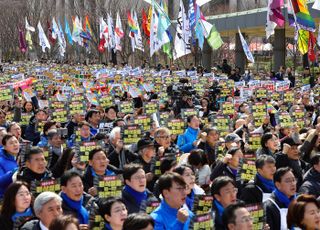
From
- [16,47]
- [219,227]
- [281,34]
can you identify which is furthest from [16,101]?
[16,47]

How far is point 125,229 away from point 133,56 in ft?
163

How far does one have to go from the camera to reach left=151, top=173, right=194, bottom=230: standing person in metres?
6.41

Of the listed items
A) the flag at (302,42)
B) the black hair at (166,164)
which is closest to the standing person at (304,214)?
the black hair at (166,164)

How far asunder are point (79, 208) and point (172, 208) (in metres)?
1.12

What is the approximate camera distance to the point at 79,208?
282 inches

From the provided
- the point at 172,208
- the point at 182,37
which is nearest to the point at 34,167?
the point at 172,208

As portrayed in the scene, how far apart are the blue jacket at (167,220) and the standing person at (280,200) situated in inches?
36.7

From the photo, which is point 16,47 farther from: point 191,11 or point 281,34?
point 191,11

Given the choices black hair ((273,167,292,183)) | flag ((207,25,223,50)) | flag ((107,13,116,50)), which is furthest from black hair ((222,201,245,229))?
flag ((107,13,116,50))

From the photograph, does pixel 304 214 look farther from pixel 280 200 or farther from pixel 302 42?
pixel 302 42

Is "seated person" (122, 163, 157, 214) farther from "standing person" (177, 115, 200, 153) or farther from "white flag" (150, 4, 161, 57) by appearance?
"white flag" (150, 4, 161, 57)

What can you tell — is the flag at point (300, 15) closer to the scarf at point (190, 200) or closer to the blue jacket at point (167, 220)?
the scarf at point (190, 200)

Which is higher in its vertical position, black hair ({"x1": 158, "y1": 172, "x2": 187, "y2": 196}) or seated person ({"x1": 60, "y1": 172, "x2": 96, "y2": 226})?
black hair ({"x1": 158, "y1": 172, "x2": 187, "y2": 196})

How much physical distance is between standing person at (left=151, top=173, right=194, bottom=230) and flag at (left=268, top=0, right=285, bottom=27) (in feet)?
44.6
